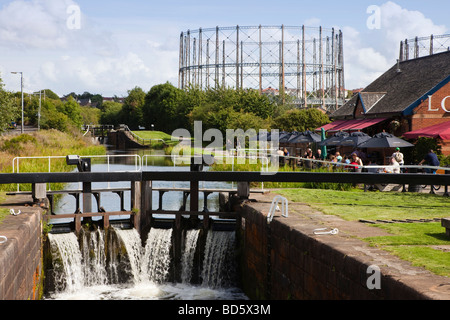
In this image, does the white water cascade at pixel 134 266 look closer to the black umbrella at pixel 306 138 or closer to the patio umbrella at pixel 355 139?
the patio umbrella at pixel 355 139

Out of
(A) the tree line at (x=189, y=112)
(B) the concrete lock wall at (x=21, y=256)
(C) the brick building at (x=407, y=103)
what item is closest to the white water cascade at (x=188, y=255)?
(B) the concrete lock wall at (x=21, y=256)

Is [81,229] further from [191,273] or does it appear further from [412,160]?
[412,160]

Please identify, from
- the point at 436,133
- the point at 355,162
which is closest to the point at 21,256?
the point at 355,162

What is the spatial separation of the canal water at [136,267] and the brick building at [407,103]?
12933mm

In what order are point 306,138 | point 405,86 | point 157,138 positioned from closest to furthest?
point 306,138
point 405,86
point 157,138

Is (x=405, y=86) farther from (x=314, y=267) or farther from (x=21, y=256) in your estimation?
(x=21, y=256)

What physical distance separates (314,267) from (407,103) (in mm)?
25089

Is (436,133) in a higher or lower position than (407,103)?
lower

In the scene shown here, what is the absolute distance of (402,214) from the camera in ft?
44.3

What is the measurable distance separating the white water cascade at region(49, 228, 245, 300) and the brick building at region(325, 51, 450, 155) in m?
12.9

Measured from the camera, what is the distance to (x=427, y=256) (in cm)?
875

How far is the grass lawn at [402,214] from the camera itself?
8.83 meters

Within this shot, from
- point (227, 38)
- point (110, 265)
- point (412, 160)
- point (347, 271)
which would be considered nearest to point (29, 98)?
point (227, 38)
